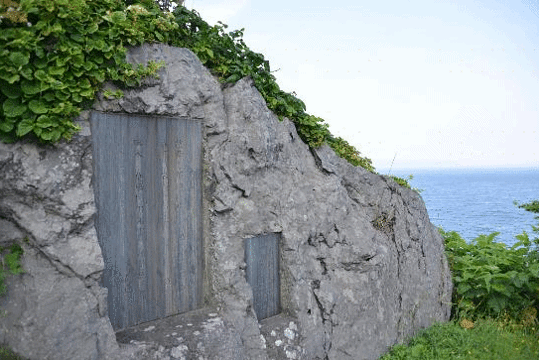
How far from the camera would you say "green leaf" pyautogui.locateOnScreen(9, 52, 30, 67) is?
4352mm

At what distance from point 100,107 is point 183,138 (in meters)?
1.04

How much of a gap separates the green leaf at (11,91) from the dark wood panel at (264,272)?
3025mm

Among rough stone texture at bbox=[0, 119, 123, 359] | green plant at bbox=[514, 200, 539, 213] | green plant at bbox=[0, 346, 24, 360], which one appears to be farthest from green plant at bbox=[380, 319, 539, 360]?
green plant at bbox=[0, 346, 24, 360]

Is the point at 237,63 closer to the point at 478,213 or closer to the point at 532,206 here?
the point at 532,206

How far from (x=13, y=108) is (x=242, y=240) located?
9.53 ft

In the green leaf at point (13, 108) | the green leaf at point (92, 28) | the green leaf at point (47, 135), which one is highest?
the green leaf at point (92, 28)

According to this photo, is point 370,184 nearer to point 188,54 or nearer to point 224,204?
point 224,204

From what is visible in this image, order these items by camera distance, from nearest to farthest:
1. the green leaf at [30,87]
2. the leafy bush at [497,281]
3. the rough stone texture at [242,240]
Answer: the green leaf at [30,87] → the rough stone texture at [242,240] → the leafy bush at [497,281]

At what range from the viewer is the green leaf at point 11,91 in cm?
442

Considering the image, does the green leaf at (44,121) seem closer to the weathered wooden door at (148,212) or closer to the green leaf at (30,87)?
the green leaf at (30,87)

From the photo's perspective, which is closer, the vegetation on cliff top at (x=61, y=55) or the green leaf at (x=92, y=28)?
the vegetation on cliff top at (x=61, y=55)

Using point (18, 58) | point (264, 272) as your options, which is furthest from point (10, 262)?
point (264, 272)

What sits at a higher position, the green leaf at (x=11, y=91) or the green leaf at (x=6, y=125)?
the green leaf at (x=11, y=91)

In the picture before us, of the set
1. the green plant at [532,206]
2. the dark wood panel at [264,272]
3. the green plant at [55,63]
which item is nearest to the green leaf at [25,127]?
the green plant at [55,63]
